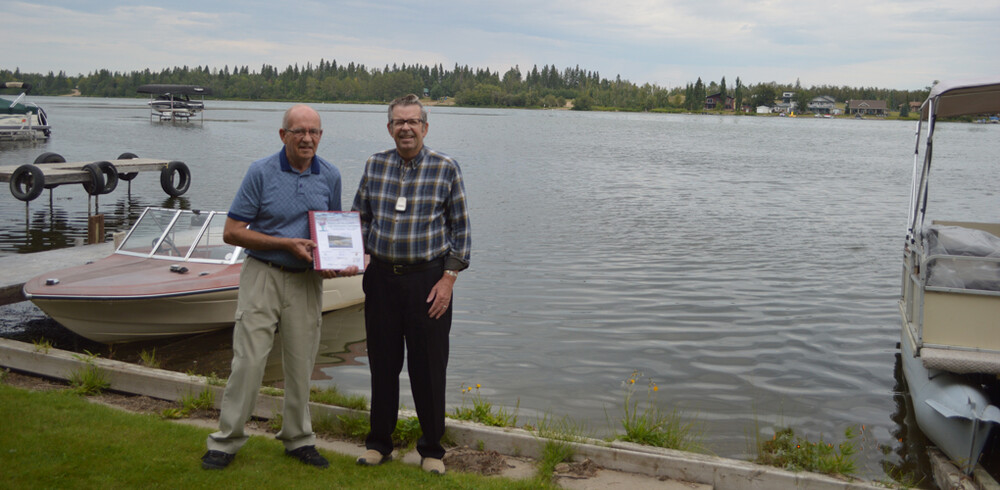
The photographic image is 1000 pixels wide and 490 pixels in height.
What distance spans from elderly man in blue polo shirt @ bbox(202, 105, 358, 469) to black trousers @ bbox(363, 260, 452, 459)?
0.31 metres

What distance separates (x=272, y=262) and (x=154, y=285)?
6.41 metres

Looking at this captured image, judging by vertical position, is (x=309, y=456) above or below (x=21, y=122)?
below

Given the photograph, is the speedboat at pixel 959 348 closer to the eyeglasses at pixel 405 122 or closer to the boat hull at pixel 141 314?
the eyeglasses at pixel 405 122

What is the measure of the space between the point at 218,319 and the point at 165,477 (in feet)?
22.1

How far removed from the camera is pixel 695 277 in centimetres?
1644

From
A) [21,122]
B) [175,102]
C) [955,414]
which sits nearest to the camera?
[955,414]

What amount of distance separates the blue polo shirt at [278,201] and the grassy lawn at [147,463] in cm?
137

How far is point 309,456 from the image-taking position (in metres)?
5.39

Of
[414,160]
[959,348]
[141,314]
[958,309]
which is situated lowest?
[141,314]

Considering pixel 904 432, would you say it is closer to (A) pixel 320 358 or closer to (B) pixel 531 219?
(A) pixel 320 358

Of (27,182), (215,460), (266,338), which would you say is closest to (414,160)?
(266,338)

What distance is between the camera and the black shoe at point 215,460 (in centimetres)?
511

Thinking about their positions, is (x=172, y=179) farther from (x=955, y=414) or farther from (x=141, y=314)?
(x=955, y=414)

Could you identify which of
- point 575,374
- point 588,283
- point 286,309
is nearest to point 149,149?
point 588,283
